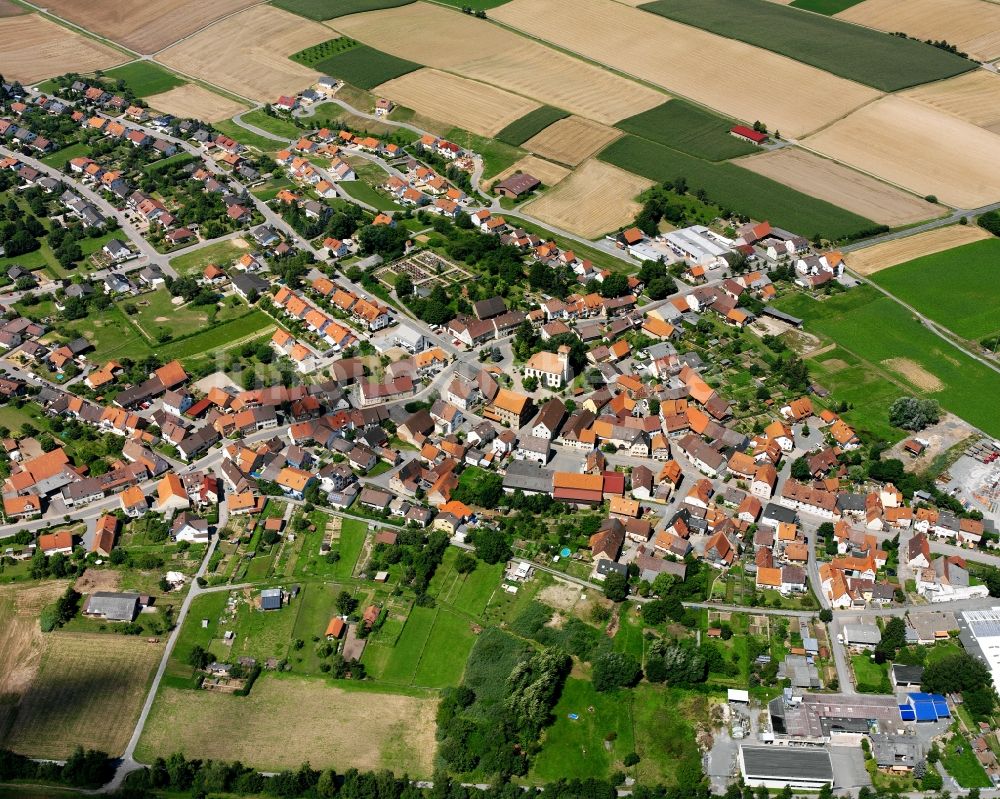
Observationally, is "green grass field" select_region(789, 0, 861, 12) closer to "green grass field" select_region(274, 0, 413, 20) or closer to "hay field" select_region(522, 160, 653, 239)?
"hay field" select_region(522, 160, 653, 239)

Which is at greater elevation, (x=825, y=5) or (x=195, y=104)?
(x=825, y=5)

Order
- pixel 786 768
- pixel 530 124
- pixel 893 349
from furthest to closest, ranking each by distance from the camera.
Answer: pixel 530 124 < pixel 893 349 < pixel 786 768

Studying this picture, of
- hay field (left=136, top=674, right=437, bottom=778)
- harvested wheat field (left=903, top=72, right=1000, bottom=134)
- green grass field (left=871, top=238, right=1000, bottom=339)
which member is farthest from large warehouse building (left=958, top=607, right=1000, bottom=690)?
harvested wheat field (left=903, top=72, right=1000, bottom=134)

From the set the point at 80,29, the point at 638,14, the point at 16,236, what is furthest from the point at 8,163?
the point at 638,14

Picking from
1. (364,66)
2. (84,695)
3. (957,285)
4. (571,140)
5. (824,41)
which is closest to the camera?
(84,695)

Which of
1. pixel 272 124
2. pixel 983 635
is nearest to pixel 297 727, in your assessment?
pixel 983 635

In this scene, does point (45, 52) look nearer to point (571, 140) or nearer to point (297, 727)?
point (571, 140)

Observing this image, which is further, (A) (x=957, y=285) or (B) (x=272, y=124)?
(B) (x=272, y=124)
